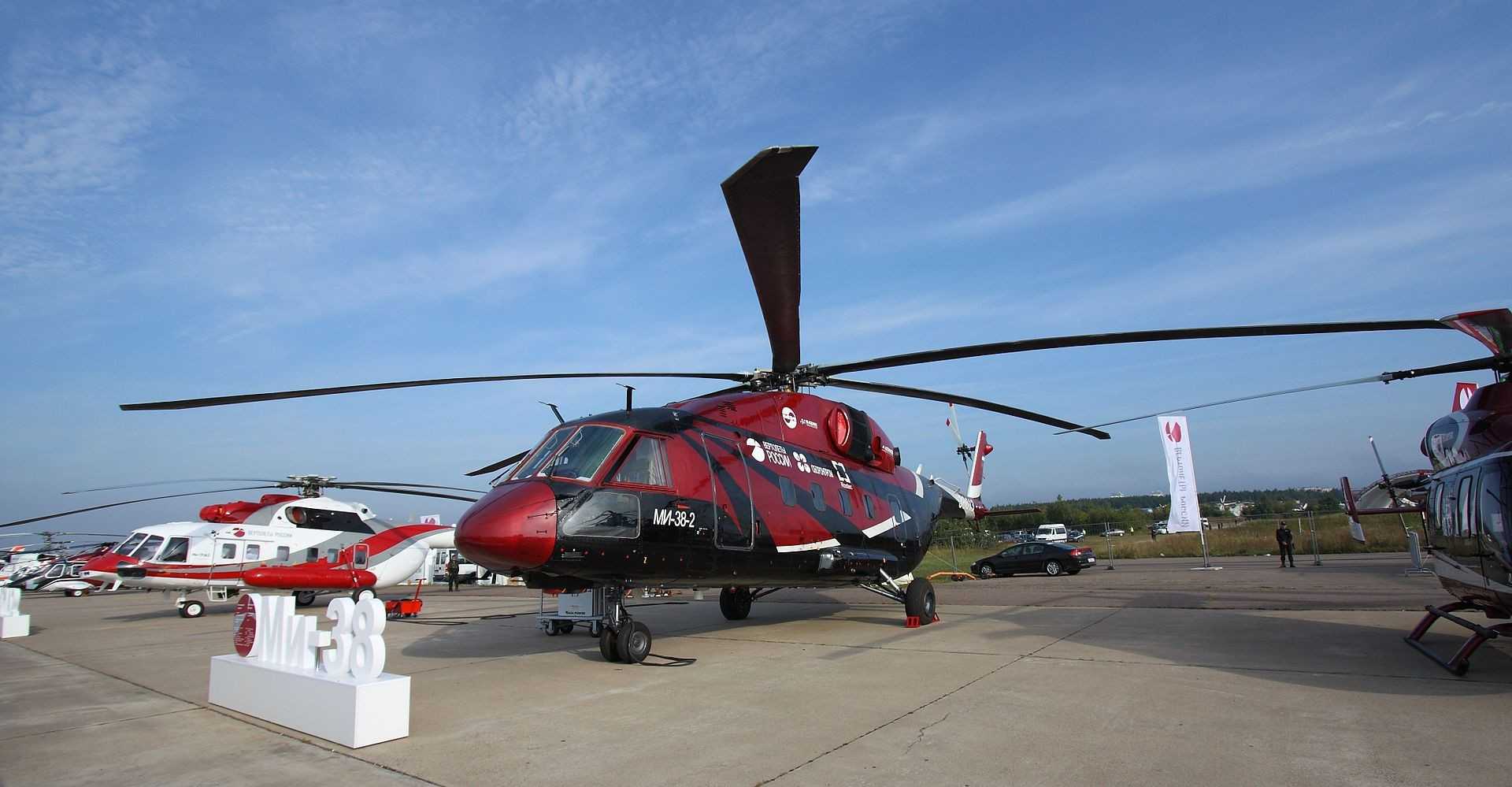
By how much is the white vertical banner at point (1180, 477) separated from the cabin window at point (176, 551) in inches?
1042

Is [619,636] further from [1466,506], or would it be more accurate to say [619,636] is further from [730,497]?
[1466,506]

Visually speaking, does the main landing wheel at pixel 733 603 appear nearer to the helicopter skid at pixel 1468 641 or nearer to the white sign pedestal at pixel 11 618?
the helicopter skid at pixel 1468 641

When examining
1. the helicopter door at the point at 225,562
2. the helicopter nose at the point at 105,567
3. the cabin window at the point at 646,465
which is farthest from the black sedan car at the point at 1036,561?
the helicopter nose at the point at 105,567

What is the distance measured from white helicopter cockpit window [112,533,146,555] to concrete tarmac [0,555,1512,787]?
305 inches

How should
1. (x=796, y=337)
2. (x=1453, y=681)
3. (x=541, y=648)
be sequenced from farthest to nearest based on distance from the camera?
(x=541, y=648) < (x=796, y=337) < (x=1453, y=681)

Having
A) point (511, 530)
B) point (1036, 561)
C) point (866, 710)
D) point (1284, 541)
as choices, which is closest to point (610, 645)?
point (511, 530)

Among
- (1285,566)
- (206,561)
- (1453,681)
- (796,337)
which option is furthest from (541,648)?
(1285,566)

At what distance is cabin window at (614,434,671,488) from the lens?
864cm

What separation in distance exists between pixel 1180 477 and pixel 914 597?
48.0 ft

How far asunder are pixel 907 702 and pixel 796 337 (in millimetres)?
4965

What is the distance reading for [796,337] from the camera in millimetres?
10016

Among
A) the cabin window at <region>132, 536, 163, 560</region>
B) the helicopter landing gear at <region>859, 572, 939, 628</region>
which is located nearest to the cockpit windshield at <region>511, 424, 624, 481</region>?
the helicopter landing gear at <region>859, 572, 939, 628</region>

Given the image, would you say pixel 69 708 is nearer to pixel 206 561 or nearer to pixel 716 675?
pixel 716 675

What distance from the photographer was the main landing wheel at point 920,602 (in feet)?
39.4
